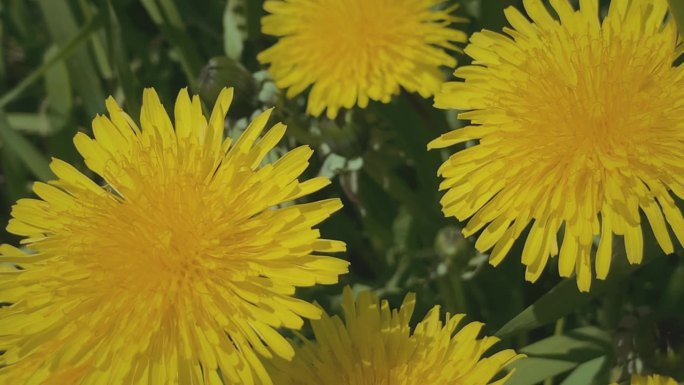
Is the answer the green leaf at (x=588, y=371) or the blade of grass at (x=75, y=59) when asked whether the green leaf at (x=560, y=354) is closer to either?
the green leaf at (x=588, y=371)

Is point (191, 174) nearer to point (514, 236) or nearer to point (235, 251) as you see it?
point (235, 251)

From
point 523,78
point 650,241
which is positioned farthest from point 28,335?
point 650,241

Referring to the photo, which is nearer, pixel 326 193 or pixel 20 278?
pixel 20 278

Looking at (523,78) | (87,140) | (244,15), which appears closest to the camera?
(523,78)

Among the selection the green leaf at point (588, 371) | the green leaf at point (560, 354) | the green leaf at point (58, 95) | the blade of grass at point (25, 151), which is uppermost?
the green leaf at point (58, 95)

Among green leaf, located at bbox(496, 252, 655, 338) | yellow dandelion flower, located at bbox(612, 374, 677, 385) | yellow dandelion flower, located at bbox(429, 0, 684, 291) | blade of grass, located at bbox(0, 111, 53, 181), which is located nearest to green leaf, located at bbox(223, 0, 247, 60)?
blade of grass, located at bbox(0, 111, 53, 181)

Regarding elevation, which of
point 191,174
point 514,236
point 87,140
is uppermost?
point 87,140

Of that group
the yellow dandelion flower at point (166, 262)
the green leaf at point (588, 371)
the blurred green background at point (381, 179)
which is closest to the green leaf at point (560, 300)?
the blurred green background at point (381, 179)
